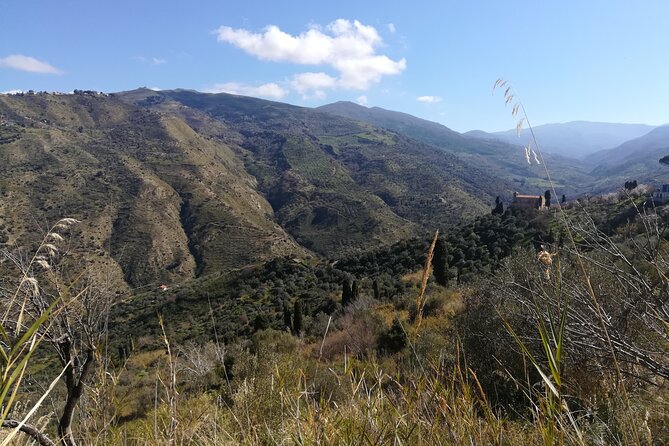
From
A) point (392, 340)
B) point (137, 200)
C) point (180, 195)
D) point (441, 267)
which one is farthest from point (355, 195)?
point (392, 340)

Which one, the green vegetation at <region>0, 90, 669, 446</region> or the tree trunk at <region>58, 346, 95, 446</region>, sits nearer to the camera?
the green vegetation at <region>0, 90, 669, 446</region>

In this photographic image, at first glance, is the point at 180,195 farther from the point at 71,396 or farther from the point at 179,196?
the point at 71,396

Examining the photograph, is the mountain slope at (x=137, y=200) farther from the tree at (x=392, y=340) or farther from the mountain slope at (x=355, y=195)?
the tree at (x=392, y=340)

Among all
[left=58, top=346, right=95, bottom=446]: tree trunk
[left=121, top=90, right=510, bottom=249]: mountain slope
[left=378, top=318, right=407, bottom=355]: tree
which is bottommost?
[left=121, top=90, right=510, bottom=249]: mountain slope

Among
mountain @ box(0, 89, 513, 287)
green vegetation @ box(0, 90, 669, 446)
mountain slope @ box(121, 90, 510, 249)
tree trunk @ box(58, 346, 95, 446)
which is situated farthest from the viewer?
mountain slope @ box(121, 90, 510, 249)

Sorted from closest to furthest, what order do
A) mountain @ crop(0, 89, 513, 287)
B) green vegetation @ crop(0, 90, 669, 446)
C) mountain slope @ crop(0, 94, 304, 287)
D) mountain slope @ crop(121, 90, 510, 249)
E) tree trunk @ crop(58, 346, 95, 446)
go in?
green vegetation @ crop(0, 90, 669, 446) < tree trunk @ crop(58, 346, 95, 446) < mountain slope @ crop(0, 94, 304, 287) < mountain @ crop(0, 89, 513, 287) < mountain slope @ crop(121, 90, 510, 249)

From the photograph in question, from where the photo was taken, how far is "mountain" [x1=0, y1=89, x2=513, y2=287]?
76.1 meters

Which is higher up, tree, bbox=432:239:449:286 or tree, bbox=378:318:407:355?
tree, bbox=378:318:407:355

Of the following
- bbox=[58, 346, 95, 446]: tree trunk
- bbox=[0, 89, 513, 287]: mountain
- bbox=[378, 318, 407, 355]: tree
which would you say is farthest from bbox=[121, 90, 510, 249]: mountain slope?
bbox=[58, 346, 95, 446]: tree trunk

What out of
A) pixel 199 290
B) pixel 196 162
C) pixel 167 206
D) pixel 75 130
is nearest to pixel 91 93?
pixel 75 130

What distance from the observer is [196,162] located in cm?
12238

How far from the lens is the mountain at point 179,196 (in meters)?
76.1

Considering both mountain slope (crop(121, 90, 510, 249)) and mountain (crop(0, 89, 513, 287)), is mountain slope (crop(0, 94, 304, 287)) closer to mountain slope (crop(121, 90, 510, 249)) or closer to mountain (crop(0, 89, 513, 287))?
mountain (crop(0, 89, 513, 287))

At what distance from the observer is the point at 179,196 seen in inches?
3947
